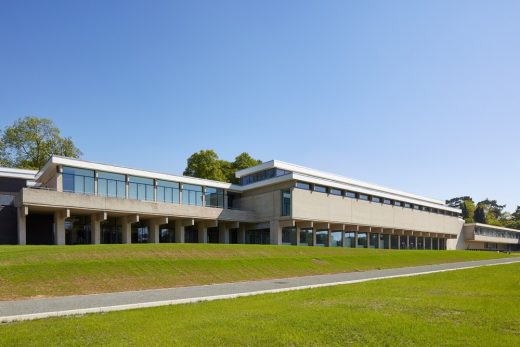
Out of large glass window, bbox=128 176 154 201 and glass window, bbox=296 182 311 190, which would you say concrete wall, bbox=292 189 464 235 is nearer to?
glass window, bbox=296 182 311 190

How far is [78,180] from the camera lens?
4134 cm

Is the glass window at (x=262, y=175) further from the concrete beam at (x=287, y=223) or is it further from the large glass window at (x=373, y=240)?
the large glass window at (x=373, y=240)

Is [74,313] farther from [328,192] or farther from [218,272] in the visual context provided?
[328,192]

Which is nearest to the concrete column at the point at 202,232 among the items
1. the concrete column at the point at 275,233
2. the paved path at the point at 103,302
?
the concrete column at the point at 275,233

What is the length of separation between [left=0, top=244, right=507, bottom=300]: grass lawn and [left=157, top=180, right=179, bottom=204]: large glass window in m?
15.6

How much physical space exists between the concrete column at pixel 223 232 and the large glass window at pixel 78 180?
1764cm

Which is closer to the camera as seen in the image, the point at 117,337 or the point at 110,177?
the point at 117,337

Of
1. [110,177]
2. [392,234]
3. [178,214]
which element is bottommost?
[392,234]

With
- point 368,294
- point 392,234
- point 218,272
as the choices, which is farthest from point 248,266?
point 392,234

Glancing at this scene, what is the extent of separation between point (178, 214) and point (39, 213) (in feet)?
43.0

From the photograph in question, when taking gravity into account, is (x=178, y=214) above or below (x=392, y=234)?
above

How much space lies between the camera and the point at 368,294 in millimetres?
16359

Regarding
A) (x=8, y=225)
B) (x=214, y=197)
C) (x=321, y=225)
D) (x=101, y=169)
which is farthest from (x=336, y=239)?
(x=8, y=225)

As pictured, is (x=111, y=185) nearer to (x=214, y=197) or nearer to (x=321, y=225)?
(x=214, y=197)
